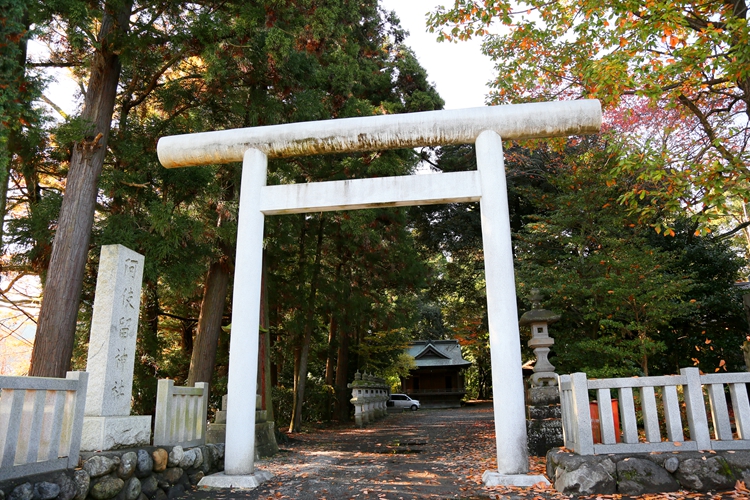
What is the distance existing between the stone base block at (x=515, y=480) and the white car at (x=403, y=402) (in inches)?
857

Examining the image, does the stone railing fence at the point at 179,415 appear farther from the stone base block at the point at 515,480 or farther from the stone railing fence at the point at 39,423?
the stone base block at the point at 515,480

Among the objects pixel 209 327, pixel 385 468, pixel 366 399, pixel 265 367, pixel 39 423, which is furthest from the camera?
pixel 366 399

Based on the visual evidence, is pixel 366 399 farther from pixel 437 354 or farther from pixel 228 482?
pixel 228 482

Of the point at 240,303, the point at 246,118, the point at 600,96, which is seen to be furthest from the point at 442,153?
the point at 240,303

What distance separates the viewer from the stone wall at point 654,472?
4488 mm

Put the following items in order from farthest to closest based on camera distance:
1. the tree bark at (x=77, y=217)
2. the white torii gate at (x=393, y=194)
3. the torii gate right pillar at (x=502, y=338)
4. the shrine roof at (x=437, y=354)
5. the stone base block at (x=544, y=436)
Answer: the shrine roof at (x=437, y=354), the stone base block at (x=544, y=436), the tree bark at (x=77, y=217), the white torii gate at (x=393, y=194), the torii gate right pillar at (x=502, y=338)

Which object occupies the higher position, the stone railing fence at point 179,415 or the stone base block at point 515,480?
the stone railing fence at point 179,415

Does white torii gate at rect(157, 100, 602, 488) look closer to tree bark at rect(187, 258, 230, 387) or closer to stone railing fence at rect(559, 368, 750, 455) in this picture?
stone railing fence at rect(559, 368, 750, 455)

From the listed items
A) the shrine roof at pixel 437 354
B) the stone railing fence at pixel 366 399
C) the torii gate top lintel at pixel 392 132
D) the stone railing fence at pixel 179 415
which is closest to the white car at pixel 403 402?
the shrine roof at pixel 437 354

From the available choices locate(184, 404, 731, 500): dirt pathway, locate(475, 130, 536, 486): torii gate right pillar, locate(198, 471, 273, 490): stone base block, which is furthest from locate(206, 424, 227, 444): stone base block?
locate(475, 130, 536, 486): torii gate right pillar

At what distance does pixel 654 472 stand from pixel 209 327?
811 cm

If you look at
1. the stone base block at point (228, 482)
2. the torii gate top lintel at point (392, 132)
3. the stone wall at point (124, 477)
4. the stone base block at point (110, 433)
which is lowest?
the stone base block at point (228, 482)

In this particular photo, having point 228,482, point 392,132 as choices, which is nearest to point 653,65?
point 392,132

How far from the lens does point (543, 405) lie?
8219 millimetres
